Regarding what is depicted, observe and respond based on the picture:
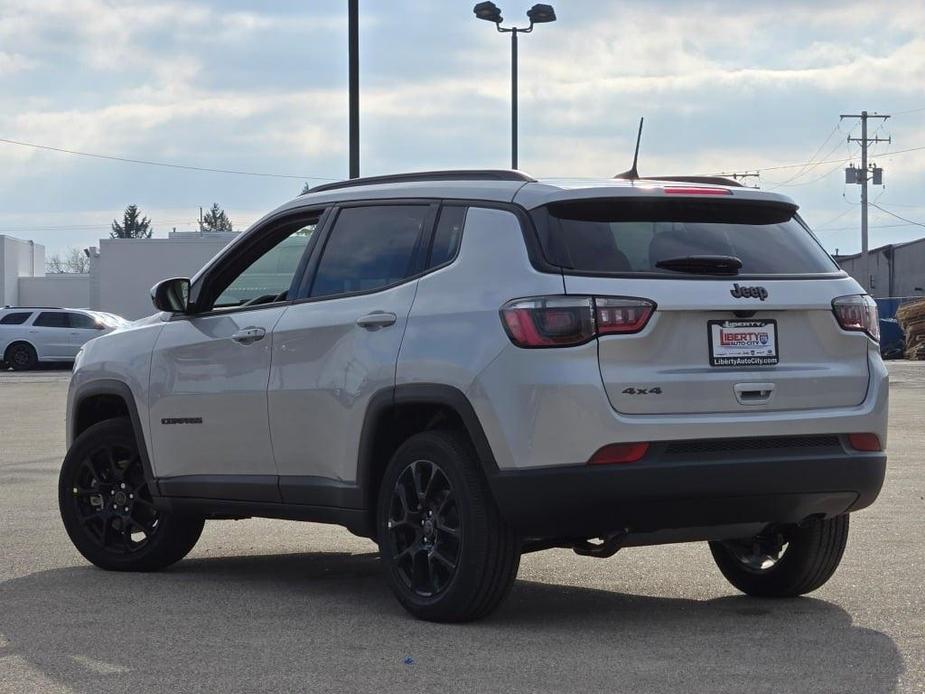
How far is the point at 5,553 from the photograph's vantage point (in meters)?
9.05

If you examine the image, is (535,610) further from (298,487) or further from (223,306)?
(223,306)

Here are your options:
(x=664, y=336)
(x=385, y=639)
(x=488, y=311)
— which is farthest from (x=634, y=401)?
(x=385, y=639)

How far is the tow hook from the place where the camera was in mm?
6496

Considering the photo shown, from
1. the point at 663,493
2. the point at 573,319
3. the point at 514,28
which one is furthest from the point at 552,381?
the point at 514,28

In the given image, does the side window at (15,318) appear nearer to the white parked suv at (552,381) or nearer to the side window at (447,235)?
the white parked suv at (552,381)

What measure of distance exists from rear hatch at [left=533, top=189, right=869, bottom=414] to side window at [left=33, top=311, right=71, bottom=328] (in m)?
36.2

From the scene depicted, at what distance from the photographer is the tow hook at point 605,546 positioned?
21.3 ft

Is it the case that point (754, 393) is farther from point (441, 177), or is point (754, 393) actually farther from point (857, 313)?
point (441, 177)

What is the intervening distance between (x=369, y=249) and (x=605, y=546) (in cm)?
176

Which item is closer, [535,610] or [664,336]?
[664,336]

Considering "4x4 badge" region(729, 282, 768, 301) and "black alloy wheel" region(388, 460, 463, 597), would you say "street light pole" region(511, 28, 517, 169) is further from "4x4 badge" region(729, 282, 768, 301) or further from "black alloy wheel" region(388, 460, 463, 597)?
"4x4 badge" region(729, 282, 768, 301)

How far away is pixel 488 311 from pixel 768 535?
1.96m

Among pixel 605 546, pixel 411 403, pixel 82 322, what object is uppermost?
pixel 411 403

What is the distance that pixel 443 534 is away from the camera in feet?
21.9
